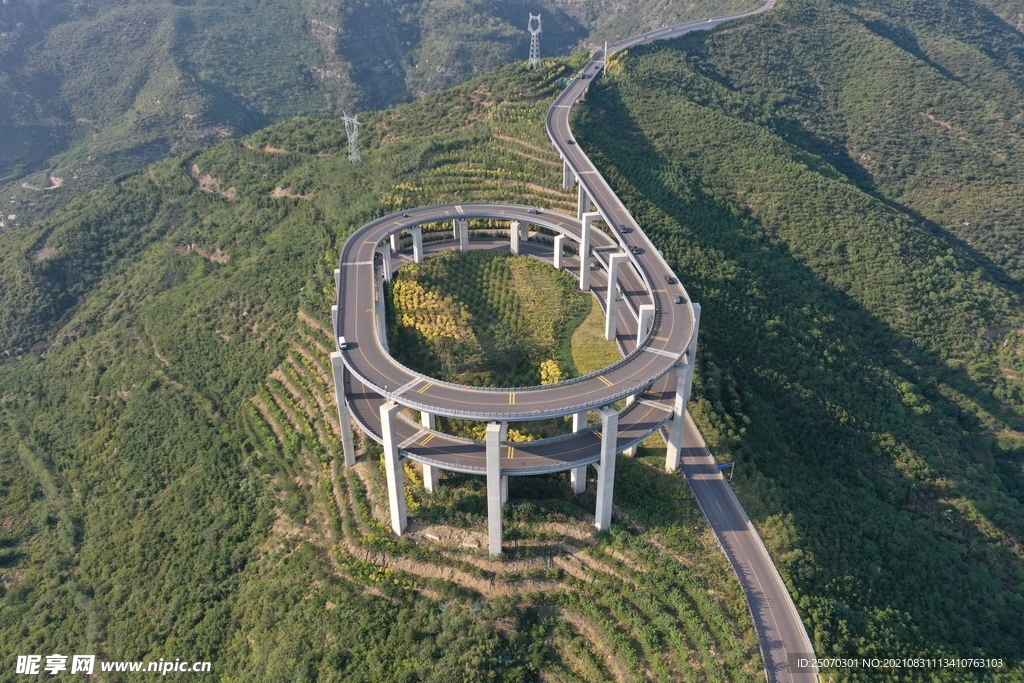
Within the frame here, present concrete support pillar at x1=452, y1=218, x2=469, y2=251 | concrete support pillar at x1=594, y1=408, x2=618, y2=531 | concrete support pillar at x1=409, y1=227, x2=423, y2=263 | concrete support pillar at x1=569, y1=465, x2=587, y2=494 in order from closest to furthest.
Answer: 1. concrete support pillar at x1=594, y1=408, x2=618, y2=531
2. concrete support pillar at x1=569, y1=465, x2=587, y2=494
3. concrete support pillar at x1=409, y1=227, x2=423, y2=263
4. concrete support pillar at x1=452, y1=218, x2=469, y2=251

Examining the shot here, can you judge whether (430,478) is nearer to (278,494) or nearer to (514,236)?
(278,494)

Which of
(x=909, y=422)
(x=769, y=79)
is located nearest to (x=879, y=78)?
(x=769, y=79)

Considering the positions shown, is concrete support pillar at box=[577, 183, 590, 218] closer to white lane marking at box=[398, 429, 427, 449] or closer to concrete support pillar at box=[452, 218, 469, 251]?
concrete support pillar at box=[452, 218, 469, 251]

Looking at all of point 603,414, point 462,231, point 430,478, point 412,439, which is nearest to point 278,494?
point 412,439

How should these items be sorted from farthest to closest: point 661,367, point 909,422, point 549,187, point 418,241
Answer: point 549,187, point 418,241, point 909,422, point 661,367

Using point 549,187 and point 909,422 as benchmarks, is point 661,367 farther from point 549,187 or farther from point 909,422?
point 549,187

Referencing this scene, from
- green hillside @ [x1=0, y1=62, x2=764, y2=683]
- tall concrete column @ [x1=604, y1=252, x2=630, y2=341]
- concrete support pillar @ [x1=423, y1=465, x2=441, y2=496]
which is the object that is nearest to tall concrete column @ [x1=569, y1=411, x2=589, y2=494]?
green hillside @ [x1=0, y1=62, x2=764, y2=683]
